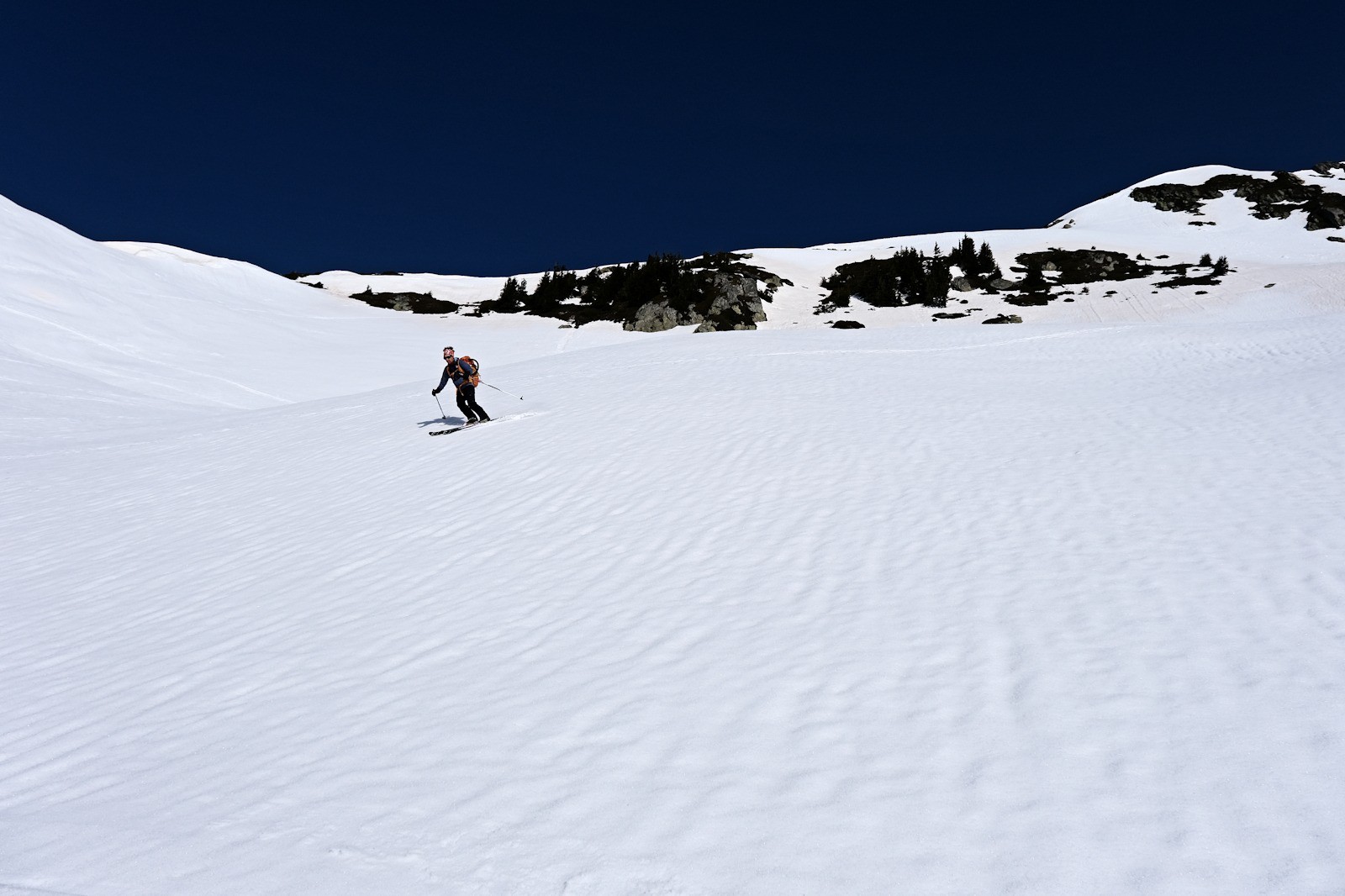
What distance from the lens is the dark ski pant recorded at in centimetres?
1433

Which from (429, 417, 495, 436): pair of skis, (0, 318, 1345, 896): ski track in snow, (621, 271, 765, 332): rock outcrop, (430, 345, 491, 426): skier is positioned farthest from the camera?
(621, 271, 765, 332): rock outcrop

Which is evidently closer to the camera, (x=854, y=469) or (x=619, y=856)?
(x=619, y=856)

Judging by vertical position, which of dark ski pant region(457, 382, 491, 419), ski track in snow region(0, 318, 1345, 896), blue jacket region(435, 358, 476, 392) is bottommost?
ski track in snow region(0, 318, 1345, 896)

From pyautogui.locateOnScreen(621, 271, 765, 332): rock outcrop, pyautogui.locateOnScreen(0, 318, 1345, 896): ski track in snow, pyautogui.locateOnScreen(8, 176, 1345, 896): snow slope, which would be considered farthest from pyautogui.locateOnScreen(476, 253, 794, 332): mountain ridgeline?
pyautogui.locateOnScreen(0, 318, 1345, 896): ski track in snow

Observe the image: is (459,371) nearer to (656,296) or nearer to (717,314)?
(717,314)

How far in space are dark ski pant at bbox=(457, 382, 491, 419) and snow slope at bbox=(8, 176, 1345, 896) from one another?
1425 millimetres

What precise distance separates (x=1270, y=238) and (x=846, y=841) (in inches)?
3072

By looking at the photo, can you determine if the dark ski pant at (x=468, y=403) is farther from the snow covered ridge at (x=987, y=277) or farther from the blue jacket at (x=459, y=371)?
the snow covered ridge at (x=987, y=277)

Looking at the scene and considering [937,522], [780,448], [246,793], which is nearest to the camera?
[246,793]

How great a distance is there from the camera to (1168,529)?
6641 mm

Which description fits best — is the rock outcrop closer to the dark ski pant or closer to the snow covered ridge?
the snow covered ridge

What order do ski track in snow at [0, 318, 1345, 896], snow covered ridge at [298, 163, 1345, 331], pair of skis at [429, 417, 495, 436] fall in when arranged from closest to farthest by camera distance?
ski track in snow at [0, 318, 1345, 896] → pair of skis at [429, 417, 495, 436] → snow covered ridge at [298, 163, 1345, 331]

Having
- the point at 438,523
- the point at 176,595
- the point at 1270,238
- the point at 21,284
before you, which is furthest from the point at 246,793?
the point at 1270,238

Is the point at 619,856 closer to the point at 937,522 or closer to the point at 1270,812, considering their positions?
the point at 1270,812
